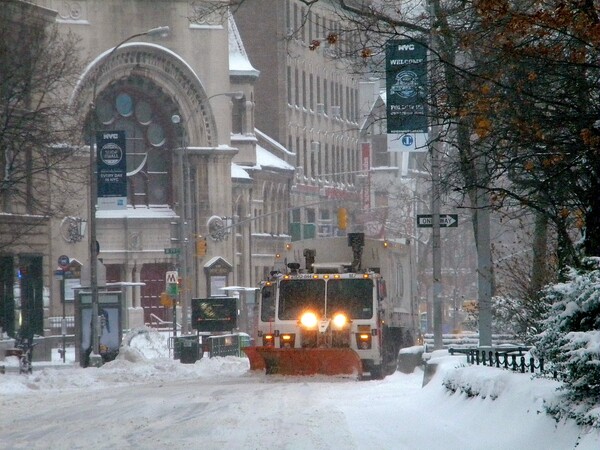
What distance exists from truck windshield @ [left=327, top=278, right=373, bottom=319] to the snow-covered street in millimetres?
1900

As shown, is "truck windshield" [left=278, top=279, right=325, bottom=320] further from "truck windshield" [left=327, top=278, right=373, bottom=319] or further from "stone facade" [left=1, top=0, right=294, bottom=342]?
"stone facade" [left=1, top=0, right=294, bottom=342]

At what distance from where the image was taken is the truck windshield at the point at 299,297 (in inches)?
1341

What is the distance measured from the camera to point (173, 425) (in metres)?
20.3

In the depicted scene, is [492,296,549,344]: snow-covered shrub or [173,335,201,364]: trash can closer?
[492,296,549,344]: snow-covered shrub

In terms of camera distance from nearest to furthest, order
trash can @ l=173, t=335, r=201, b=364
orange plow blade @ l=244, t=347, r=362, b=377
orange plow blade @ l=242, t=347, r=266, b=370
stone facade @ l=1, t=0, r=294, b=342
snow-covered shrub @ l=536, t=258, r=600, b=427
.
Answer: snow-covered shrub @ l=536, t=258, r=600, b=427, orange plow blade @ l=244, t=347, r=362, b=377, orange plow blade @ l=242, t=347, r=266, b=370, trash can @ l=173, t=335, r=201, b=364, stone facade @ l=1, t=0, r=294, b=342

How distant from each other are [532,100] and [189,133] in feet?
222

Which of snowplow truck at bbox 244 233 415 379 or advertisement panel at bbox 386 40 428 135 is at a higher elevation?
advertisement panel at bbox 386 40 428 135

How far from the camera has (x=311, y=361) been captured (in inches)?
1304

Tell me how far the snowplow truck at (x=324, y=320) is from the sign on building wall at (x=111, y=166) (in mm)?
10564

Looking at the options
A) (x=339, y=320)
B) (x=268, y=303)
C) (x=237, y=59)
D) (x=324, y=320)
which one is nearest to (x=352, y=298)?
(x=339, y=320)

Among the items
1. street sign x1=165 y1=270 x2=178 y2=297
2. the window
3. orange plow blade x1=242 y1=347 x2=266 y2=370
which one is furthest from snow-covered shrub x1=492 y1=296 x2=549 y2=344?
the window

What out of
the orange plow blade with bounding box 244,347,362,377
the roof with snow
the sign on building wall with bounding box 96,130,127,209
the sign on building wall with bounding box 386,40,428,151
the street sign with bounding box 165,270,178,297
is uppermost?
the roof with snow

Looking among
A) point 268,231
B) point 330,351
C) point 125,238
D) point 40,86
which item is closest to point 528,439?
point 330,351

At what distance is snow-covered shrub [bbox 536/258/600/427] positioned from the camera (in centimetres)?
1353
